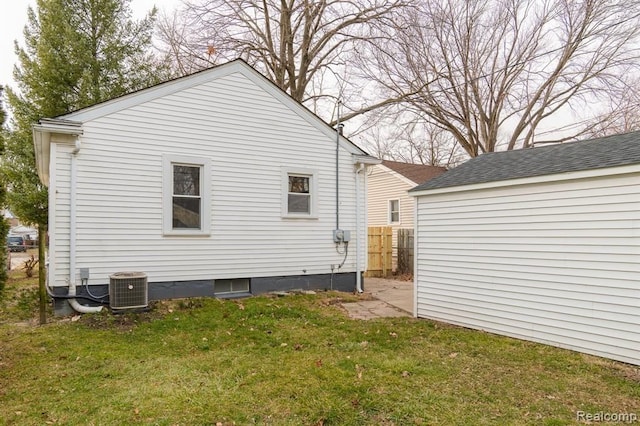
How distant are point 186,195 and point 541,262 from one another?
20.8ft

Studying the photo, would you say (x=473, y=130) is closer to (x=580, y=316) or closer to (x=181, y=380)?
(x=580, y=316)

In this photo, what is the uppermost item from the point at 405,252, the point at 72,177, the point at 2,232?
the point at 72,177

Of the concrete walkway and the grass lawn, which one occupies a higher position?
the grass lawn

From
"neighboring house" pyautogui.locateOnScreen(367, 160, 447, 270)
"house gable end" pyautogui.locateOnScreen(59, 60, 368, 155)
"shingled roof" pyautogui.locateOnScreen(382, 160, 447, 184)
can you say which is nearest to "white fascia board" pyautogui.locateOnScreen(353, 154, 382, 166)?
"house gable end" pyautogui.locateOnScreen(59, 60, 368, 155)

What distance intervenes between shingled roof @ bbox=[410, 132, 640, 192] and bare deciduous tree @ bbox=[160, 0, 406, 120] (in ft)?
36.0

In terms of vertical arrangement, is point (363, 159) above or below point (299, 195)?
above

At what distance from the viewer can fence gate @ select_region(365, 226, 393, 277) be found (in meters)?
13.5

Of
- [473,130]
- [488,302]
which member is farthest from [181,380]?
[473,130]

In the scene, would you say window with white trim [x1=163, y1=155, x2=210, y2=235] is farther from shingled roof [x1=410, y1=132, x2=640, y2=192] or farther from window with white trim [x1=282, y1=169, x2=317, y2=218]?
shingled roof [x1=410, y1=132, x2=640, y2=192]

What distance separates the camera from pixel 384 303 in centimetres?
848

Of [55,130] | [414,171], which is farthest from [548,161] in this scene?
[414,171]

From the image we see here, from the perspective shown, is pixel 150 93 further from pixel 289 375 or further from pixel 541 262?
pixel 541 262

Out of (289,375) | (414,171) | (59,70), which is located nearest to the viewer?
→ (289,375)

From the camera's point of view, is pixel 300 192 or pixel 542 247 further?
pixel 300 192
